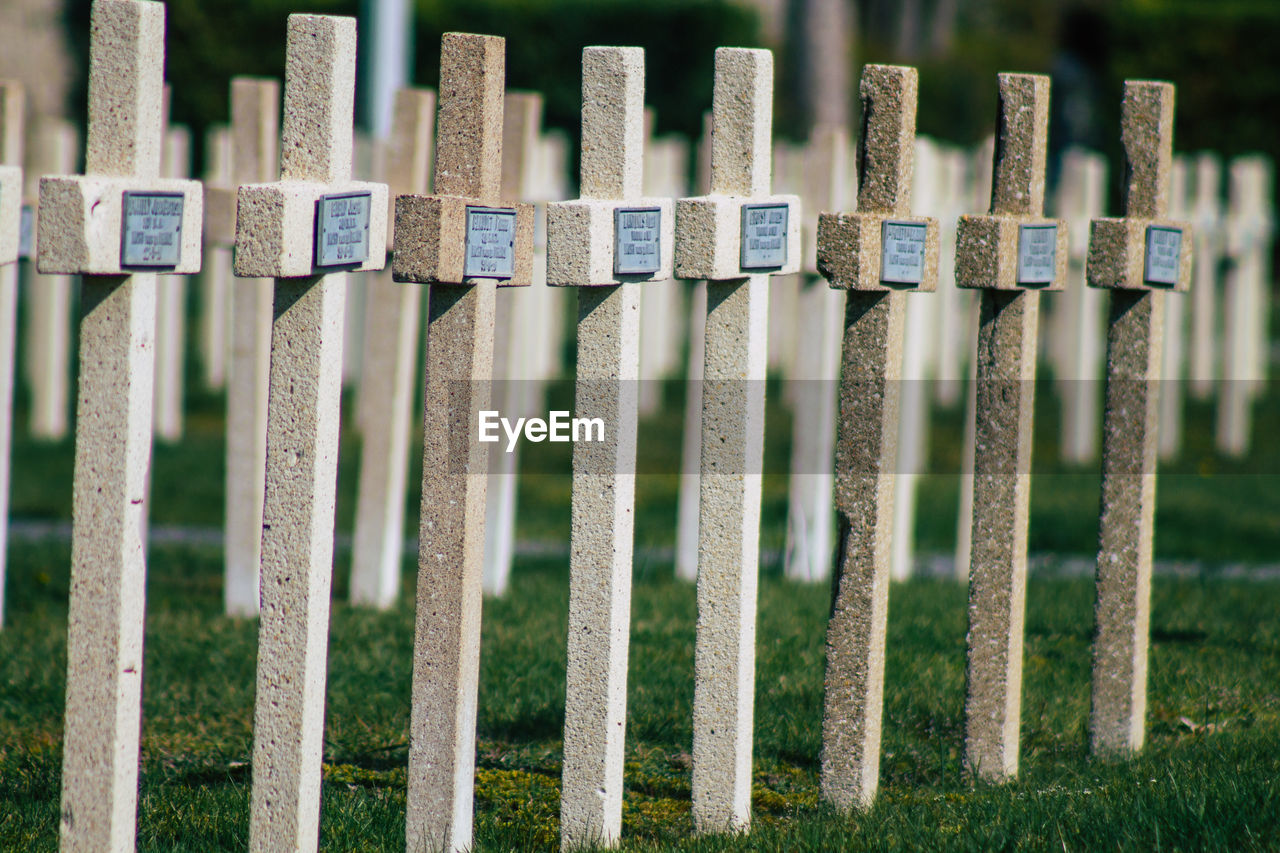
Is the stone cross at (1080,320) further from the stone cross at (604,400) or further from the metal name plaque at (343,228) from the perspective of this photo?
the metal name plaque at (343,228)

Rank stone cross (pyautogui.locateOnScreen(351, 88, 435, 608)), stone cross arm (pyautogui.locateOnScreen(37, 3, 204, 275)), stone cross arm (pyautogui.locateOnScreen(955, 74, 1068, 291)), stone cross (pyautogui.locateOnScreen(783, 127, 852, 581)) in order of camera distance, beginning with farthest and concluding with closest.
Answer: stone cross (pyautogui.locateOnScreen(783, 127, 852, 581))
stone cross (pyautogui.locateOnScreen(351, 88, 435, 608))
stone cross arm (pyautogui.locateOnScreen(955, 74, 1068, 291))
stone cross arm (pyautogui.locateOnScreen(37, 3, 204, 275))

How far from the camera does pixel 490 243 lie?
11.3ft

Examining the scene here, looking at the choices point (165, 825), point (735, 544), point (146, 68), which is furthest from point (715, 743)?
point (146, 68)

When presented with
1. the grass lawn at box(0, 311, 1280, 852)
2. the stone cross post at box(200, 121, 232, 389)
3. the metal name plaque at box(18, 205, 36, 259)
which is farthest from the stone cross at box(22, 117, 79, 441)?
the metal name plaque at box(18, 205, 36, 259)

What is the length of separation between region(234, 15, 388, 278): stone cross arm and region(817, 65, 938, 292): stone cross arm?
4.03 feet

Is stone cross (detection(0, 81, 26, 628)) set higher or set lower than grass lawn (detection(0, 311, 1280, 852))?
higher

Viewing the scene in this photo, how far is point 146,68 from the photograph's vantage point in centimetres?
309

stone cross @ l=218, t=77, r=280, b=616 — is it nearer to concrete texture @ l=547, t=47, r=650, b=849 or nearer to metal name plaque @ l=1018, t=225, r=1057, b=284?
concrete texture @ l=547, t=47, r=650, b=849

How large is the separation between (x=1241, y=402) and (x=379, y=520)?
8.29m

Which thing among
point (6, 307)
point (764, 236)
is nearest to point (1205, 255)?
point (6, 307)

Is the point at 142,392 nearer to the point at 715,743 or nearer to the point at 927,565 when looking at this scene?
the point at 715,743

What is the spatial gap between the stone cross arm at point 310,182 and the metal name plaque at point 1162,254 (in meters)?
2.44

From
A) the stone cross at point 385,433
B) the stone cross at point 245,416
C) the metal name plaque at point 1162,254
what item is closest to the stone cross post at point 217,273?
the stone cross at point 245,416

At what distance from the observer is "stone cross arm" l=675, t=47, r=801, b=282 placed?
143 inches
